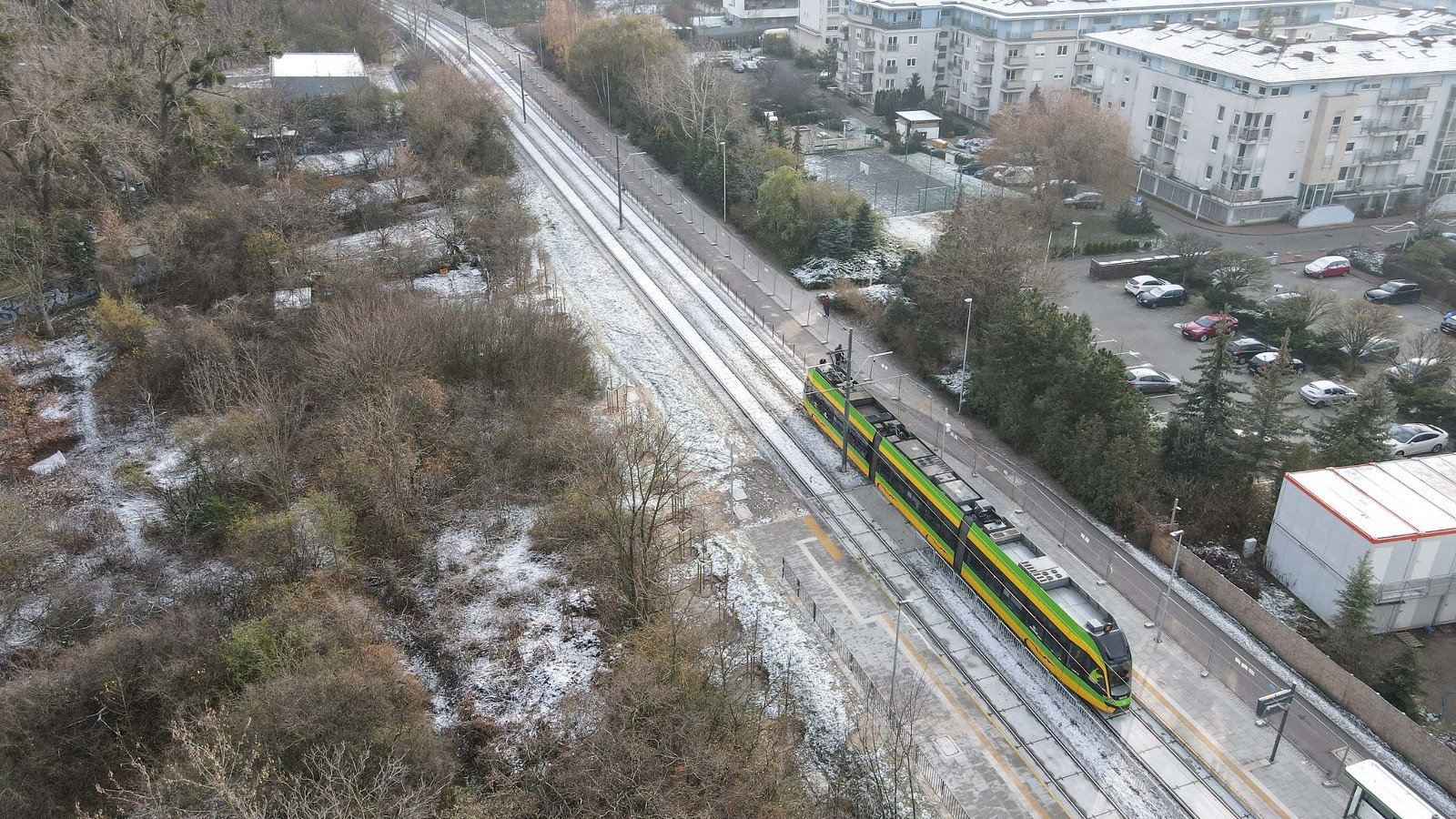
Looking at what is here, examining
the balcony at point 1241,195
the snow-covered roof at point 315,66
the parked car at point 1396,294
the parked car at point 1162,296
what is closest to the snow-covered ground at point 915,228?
the parked car at point 1162,296

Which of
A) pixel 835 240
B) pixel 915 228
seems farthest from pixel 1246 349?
pixel 835 240

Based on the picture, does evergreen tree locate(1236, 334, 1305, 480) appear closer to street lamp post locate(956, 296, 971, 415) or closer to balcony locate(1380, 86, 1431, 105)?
street lamp post locate(956, 296, 971, 415)

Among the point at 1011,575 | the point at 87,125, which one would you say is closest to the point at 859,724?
the point at 1011,575

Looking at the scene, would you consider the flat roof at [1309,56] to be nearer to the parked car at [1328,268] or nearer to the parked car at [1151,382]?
the parked car at [1328,268]

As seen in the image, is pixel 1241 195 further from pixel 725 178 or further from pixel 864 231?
pixel 725 178

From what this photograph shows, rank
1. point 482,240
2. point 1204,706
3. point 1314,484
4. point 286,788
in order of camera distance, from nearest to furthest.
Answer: point 286,788
point 1204,706
point 1314,484
point 482,240

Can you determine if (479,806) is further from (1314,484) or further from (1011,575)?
(1314,484)
